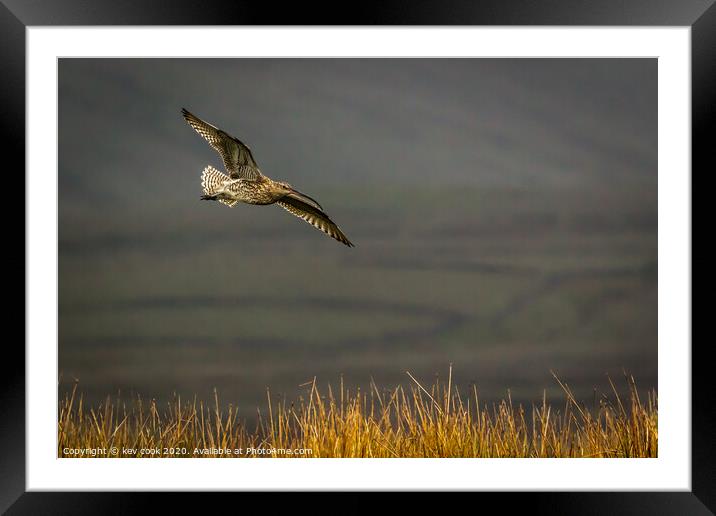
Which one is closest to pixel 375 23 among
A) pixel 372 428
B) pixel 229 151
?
pixel 229 151

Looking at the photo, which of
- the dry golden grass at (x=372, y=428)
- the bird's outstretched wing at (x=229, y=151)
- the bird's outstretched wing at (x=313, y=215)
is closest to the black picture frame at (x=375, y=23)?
the dry golden grass at (x=372, y=428)

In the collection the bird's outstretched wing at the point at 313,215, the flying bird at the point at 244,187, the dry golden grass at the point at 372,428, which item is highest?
the flying bird at the point at 244,187

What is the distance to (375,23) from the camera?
2949 millimetres

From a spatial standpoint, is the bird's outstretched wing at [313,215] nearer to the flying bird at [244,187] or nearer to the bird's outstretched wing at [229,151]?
the flying bird at [244,187]

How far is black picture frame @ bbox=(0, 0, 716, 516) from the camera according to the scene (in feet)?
9.61

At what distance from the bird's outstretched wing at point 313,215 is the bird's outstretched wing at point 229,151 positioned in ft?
0.78

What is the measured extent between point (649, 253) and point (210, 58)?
8.74 feet

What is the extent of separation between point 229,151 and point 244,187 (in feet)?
0.70

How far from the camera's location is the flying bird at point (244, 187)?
353 cm

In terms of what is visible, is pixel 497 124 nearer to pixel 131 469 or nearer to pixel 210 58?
pixel 210 58

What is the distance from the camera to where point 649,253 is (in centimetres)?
349

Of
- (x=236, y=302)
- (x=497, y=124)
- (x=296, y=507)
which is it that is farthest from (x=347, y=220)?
(x=296, y=507)

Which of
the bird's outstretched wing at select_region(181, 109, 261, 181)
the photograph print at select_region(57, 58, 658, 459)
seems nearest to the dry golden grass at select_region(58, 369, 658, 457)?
the photograph print at select_region(57, 58, 658, 459)

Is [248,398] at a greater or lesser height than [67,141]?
lesser
